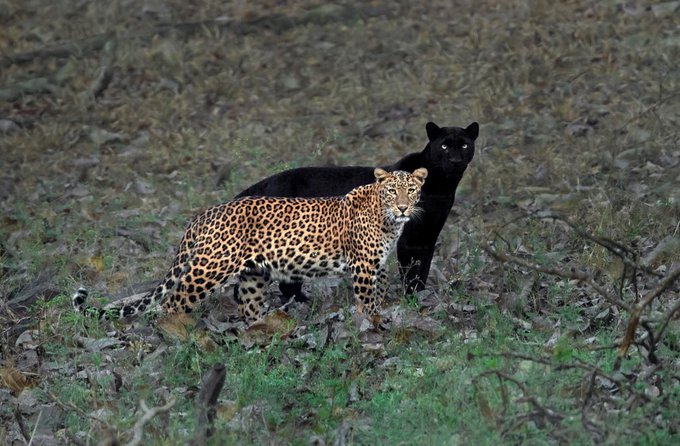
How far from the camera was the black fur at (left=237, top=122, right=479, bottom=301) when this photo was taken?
428 inches

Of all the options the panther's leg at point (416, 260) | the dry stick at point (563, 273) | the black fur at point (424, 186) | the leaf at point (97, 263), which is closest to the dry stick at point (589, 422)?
the dry stick at point (563, 273)

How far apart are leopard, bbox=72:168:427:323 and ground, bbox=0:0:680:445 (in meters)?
0.25

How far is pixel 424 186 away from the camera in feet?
36.3

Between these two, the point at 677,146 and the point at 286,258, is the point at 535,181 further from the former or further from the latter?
the point at 286,258

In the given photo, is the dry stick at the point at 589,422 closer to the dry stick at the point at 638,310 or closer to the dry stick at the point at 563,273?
the dry stick at the point at 638,310

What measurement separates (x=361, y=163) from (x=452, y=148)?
486cm

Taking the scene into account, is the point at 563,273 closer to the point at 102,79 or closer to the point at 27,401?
the point at 27,401

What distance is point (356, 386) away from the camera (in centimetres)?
818

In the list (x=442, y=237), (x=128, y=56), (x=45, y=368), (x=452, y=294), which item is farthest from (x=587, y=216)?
(x=128, y=56)

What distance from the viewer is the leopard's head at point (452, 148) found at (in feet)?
35.7

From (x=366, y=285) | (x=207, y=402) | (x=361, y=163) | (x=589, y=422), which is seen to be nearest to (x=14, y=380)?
(x=207, y=402)

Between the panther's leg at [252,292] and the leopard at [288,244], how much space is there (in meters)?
0.04

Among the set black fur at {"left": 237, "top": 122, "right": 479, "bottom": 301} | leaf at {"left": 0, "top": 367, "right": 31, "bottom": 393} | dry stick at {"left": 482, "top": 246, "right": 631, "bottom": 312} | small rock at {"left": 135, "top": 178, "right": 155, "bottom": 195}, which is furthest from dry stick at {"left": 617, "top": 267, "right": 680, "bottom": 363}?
small rock at {"left": 135, "top": 178, "right": 155, "bottom": 195}

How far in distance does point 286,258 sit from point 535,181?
194 inches
